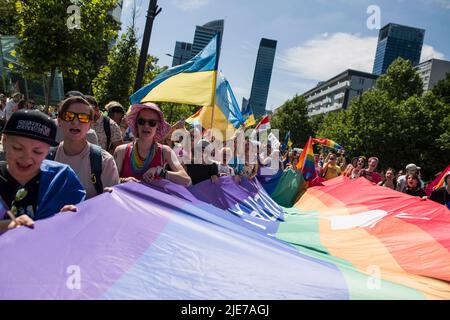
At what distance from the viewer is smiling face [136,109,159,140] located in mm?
3811

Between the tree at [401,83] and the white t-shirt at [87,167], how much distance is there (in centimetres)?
3987

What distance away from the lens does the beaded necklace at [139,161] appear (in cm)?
377

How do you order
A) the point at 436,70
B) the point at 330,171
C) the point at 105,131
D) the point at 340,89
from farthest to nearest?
the point at 340,89, the point at 436,70, the point at 330,171, the point at 105,131

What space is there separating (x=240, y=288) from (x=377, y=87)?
138ft

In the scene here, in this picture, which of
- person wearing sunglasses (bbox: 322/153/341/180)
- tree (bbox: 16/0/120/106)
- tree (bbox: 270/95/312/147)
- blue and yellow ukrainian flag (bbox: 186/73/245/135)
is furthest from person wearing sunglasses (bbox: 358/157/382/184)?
tree (bbox: 270/95/312/147)

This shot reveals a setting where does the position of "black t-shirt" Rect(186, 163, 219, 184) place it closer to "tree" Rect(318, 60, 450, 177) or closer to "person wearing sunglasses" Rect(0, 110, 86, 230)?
"person wearing sunglasses" Rect(0, 110, 86, 230)

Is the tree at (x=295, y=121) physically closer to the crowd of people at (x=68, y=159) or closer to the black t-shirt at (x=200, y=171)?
the black t-shirt at (x=200, y=171)

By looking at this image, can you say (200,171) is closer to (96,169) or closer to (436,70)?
(96,169)

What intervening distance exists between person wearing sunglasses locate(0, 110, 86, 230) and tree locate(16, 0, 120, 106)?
9.12 meters

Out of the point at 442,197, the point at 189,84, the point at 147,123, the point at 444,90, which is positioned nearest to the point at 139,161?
the point at 147,123

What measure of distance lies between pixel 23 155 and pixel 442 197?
642 centimetres

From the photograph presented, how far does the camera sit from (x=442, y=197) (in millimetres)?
6328

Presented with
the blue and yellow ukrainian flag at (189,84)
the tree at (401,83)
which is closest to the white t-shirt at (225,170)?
Result: the blue and yellow ukrainian flag at (189,84)
